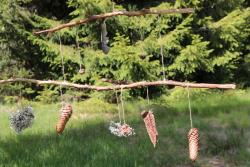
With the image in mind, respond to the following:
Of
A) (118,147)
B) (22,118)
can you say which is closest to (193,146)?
(22,118)

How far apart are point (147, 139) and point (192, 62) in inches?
163

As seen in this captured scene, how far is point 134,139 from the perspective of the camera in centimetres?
724

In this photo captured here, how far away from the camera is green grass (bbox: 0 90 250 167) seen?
6.18m

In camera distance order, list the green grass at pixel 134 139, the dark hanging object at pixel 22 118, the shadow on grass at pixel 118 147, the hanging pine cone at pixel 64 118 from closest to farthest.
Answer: the hanging pine cone at pixel 64 118 < the dark hanging object at pixel 22 118 < the shadow on grass at pixel 118 147 < the green grass at pixel 134 139

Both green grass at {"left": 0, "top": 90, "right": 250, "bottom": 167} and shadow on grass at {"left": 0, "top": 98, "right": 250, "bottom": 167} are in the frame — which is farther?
green grass at {"left": 0, "top": 90, "right": 250, "bottom": 167}

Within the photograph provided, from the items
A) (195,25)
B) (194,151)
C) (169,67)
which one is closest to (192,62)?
(169,67)

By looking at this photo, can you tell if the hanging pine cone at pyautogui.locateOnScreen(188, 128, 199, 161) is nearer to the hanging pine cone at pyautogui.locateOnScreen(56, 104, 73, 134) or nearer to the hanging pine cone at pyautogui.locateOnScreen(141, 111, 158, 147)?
the hanging pine cone at pyautogui.locateOnScreen(141, 111, 158, 147)

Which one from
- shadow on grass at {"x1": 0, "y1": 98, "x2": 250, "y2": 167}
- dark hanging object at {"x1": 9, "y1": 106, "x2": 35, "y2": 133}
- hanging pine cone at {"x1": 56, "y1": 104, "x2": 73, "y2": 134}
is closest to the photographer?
hanging pine cone at {"x1": 56, "y1": 104, "x2": 73, "y2": 134}

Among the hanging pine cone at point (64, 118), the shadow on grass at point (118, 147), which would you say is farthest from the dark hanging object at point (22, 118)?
the shadow on grass at point (118, 147)

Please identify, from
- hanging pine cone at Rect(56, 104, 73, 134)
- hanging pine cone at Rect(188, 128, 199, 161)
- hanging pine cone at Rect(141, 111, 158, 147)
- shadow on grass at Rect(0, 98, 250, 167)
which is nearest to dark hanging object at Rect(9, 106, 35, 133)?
hanging pine cone at Rect(56, 104, 73, 134)

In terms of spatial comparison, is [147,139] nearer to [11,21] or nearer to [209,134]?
[209,134]

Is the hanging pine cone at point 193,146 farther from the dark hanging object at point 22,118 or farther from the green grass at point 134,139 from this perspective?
the green grass at point 134,139

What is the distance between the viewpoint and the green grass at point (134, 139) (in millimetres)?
6176

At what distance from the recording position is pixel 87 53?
10.8 meters
